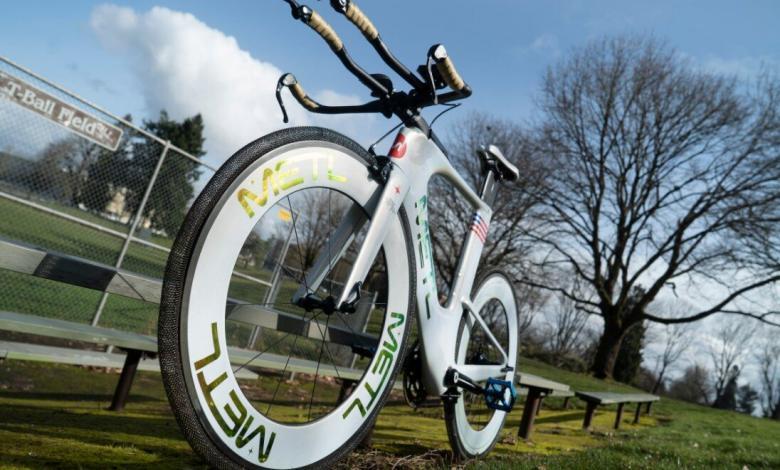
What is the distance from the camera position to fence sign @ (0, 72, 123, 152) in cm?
449

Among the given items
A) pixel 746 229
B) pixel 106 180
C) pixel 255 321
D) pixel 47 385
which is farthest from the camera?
pixel 746 229

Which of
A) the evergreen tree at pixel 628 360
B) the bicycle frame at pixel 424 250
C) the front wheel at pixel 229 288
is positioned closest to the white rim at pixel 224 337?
the front wheel at pixel 229 288

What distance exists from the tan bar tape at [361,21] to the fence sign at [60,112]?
166 inches

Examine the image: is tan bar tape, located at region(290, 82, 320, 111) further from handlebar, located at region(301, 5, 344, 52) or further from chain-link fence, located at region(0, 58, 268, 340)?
chain-link fence, located at region(0, 58, 268, 340)

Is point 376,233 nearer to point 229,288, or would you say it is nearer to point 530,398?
point 229,288

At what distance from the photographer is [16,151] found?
4941 mm

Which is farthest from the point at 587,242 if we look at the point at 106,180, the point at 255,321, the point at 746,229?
the point at 255,321

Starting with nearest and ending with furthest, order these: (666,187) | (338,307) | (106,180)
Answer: (338,307) → (106,180) → (666,187)

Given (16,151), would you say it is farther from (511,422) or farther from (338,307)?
(511,422)

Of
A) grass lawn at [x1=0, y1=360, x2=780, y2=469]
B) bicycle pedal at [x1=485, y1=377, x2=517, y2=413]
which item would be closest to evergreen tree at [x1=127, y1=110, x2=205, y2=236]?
grass lawn at [x1=0, y1=360, x2=780, y2=469]

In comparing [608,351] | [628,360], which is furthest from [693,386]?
[608,351]

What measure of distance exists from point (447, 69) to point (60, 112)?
4.39 meters

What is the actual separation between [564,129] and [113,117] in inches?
700

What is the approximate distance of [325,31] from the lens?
161cm
